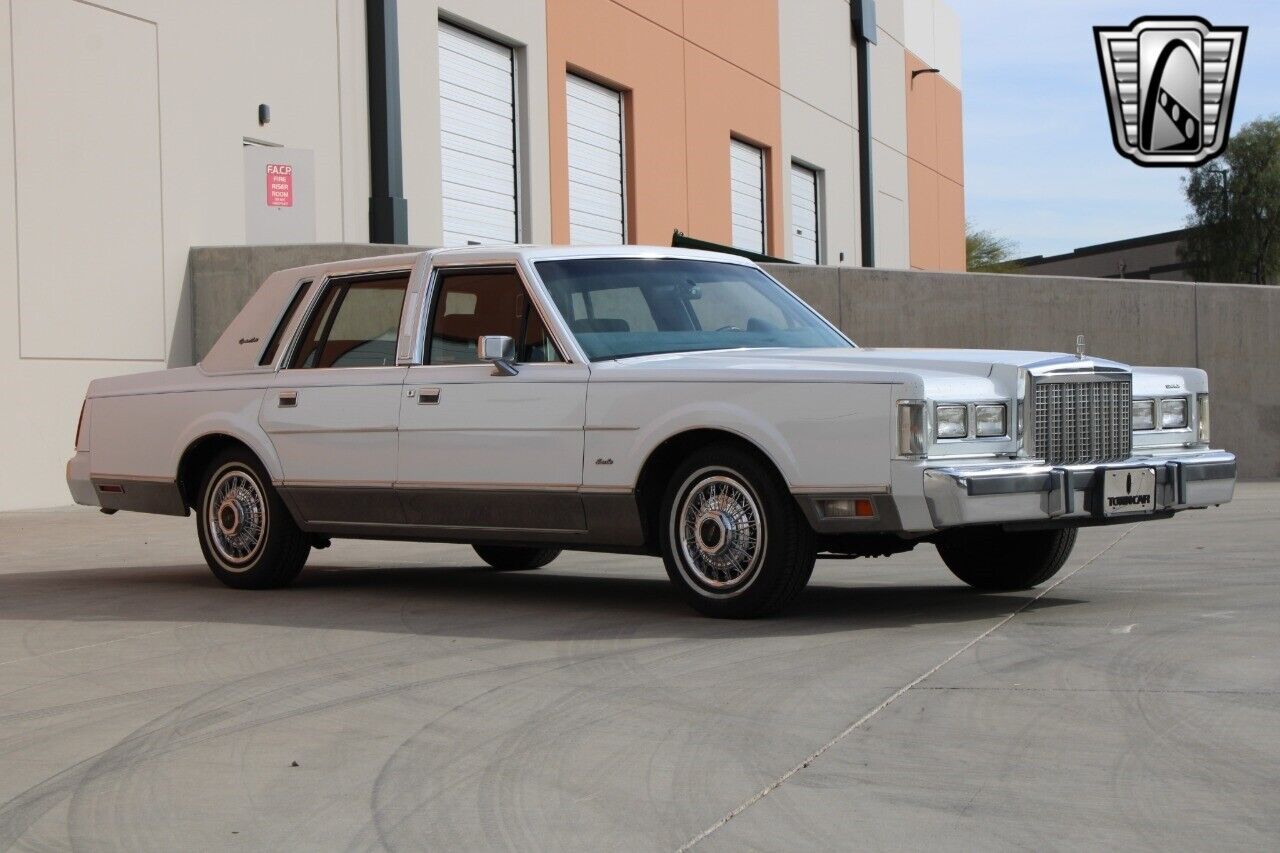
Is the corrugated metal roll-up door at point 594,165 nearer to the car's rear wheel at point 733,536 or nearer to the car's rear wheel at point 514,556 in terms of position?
the car's rear wheel at point 514,556

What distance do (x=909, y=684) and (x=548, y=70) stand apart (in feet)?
64.3

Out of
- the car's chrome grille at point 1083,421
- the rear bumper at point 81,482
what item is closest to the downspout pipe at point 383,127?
the rear bumper at point 81,482

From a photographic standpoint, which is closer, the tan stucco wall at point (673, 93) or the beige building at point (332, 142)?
the beige building at point (332, 142)

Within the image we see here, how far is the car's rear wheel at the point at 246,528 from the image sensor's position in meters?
8.94

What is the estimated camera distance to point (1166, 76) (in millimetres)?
19844

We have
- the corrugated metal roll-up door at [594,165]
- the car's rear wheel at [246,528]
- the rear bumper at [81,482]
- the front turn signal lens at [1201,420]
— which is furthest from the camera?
the corrugated metal roll-up door at [594,165]

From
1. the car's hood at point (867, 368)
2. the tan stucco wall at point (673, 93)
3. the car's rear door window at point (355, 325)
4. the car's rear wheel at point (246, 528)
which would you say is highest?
the tan stucco wall at point (673, 93)

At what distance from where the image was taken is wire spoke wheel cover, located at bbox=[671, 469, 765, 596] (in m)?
7.16

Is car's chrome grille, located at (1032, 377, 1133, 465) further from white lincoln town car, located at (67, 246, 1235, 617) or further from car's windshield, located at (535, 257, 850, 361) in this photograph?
car's windshield, located at (535, 257, 850, 361)

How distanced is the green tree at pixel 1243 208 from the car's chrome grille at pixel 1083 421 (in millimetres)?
70380

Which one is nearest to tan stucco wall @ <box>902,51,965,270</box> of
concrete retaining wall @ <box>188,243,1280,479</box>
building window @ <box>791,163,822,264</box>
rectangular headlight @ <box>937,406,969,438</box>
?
building window @ <box>791,163,822,264</box>

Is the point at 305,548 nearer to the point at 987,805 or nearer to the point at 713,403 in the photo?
the point at 713,403

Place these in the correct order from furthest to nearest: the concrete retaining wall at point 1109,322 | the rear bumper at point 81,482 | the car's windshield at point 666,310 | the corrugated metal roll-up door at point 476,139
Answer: the corrugated metal roll-up door at point 476,139
the concrete retaining wall at point 1109,322
the rear bumper at point 81,482
the car's windshield at point 666,310

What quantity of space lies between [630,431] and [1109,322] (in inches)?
534
